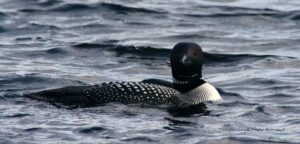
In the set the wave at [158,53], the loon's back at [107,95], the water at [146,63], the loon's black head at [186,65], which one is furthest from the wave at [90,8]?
the loon's back at [107,95]

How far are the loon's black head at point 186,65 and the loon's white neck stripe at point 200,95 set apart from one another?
0.05 meters

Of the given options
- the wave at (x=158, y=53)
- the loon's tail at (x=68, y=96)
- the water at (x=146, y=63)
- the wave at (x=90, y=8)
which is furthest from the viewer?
the wave at (x=90, y=8)

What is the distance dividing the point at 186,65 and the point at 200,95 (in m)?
0.31

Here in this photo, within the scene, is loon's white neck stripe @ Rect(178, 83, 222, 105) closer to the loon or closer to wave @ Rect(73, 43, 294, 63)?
the loon

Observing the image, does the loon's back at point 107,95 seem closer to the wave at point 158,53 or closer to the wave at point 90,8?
the wave at point 158,53

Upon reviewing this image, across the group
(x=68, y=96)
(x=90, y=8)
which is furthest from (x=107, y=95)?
(x=90, y=8)

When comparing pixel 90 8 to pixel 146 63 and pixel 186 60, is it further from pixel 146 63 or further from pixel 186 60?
pixel 186 60

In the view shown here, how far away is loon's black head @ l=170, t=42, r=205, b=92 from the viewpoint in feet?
31.3

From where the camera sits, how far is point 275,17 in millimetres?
14867

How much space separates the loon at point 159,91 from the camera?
9094 millimetres

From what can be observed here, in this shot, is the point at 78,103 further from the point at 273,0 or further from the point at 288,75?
the point at 273,0

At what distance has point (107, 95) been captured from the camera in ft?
29.8

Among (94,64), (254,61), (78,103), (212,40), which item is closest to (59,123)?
(78,103)

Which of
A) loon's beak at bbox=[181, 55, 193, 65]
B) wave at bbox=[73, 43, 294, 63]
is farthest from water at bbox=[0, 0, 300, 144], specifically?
loon's beak at bbox=[181, 55, 193, 65]
